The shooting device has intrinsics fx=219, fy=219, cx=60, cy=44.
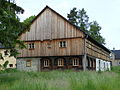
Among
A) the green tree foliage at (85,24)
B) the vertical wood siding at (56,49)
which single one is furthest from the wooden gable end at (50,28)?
the green tree foliage at (85,24)

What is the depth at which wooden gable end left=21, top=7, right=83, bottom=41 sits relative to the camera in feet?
105

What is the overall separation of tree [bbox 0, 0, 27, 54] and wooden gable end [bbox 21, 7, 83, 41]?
53.4ft

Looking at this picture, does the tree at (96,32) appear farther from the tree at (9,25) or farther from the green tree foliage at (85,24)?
the tree at (9,25)

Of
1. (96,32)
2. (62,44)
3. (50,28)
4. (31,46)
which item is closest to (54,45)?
(62,44)

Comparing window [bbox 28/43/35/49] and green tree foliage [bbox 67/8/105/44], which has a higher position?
green tree foliage [bbox 67/8/105/44]

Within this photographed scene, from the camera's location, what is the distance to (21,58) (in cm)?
3544

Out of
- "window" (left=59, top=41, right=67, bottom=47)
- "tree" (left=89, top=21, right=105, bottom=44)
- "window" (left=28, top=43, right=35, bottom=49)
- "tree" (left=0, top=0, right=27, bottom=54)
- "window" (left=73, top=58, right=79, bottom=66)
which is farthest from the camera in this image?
"tree" (left=89, top=21, right=105, bottom=44)

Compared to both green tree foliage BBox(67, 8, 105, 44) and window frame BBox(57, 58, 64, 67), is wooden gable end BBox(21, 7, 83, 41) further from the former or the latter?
green tree foliage BBox(67, 8, 105, 44)

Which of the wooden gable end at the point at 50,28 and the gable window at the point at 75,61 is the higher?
the wooden gable end at the point at 50,28

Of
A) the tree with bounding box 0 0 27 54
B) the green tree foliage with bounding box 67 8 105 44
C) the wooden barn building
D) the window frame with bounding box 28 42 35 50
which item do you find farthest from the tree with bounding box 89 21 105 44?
the tree with bounding box 0 0 27 54

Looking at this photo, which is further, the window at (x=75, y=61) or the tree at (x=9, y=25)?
the window at (x=75, y=61)

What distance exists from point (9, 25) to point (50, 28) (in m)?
18.3

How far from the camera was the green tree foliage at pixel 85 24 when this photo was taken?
69500mm

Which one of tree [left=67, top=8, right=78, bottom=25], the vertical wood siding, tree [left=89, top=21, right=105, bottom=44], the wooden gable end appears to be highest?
tree [left=67, top=8, right=78, bottom=25]
